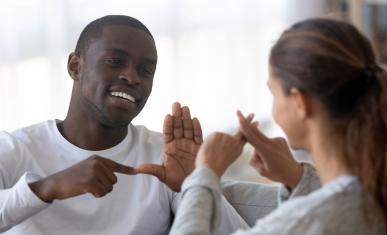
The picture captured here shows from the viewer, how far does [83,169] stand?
58.7 inches

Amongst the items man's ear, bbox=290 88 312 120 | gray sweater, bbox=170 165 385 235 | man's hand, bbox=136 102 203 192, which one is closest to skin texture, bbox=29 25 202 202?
man's hand, bbox=136 102 203 192

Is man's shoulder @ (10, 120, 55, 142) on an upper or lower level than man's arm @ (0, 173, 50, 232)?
upper

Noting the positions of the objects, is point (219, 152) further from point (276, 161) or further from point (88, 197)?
point (88, 197)

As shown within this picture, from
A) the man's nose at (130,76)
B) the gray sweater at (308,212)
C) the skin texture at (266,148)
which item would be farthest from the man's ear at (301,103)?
the man's nose at (130,76)

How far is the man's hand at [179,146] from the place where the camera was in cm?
159

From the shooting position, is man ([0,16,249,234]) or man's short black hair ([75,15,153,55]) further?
man's short black hair ([75,15,153,55])

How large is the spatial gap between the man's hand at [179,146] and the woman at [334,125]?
33 centimetres

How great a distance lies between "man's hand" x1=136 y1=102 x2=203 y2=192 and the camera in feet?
5.21

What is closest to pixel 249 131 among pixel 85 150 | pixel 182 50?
pixel 85 150

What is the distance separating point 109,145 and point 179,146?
0.26m

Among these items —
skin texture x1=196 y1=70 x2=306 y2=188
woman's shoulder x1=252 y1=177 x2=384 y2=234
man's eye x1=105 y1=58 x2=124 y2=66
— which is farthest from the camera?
man's eye x1=105 y1=58 x2=124 y2=66

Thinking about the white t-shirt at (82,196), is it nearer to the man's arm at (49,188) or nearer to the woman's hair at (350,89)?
the man's arm at (49,188)

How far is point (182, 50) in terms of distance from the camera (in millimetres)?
3090

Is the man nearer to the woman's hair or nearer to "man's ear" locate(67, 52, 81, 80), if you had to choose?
"man's ear" locate(67, 52, 81, 80)
